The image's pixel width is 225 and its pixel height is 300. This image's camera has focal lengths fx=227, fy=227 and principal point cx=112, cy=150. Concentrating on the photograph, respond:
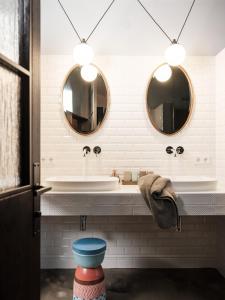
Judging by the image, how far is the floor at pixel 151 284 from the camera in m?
1.83

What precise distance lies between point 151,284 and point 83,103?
1.77 meters

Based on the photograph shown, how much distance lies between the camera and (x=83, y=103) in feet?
7.35

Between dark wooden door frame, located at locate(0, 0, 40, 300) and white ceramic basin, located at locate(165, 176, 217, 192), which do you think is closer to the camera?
dark wooden door frame, located at locate(0, 0, 40, 300)

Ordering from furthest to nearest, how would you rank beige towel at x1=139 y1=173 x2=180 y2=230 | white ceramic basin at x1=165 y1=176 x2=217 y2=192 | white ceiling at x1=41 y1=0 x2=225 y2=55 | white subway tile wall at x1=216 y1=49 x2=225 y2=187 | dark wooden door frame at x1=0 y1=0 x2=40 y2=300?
white subway tile wall at x1=216 y1=49 x2=225 y2=187 → white ceiling at x1=41 y1=0 x2=225 y2=55 → white ceramic basin at x1=165 y1=176 x2=217 y2=192 → beige towel at x1=139 y1=173 x2=180 y2=230 → dark wooden door frame at x1=0 y1=0 x2=40 y2=300

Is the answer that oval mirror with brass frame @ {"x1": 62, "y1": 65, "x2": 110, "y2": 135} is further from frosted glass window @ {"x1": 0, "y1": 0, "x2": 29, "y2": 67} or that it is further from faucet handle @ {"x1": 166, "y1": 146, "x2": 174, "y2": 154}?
frosted glass window @ {"x1": 0, "y1": 0, "x2": 29, "y2": 67}

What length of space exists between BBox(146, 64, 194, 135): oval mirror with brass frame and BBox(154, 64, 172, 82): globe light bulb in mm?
21

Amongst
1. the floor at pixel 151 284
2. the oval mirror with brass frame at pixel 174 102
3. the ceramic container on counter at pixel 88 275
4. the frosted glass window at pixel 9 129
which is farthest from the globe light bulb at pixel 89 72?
the floor at pixel 151 284

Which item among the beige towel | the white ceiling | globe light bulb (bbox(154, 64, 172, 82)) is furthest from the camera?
globe light bulb (bbox(154, 64, 172, 82))

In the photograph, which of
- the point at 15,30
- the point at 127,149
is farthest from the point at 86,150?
the point at 15,30

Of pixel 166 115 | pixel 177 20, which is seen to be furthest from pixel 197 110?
pixel 177 20

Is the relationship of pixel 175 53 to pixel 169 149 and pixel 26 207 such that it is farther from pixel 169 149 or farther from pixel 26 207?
pixel 26 207

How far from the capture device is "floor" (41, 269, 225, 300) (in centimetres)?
183

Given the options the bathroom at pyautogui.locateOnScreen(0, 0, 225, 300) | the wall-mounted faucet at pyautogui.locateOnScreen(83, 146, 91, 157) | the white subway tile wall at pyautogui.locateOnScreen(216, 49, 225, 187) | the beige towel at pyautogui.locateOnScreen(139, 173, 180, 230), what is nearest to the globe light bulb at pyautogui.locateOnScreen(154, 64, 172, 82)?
the bathroom at pyautogui.locateOnScreen(0, 0, 225, 300)

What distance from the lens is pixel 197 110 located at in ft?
7.44
